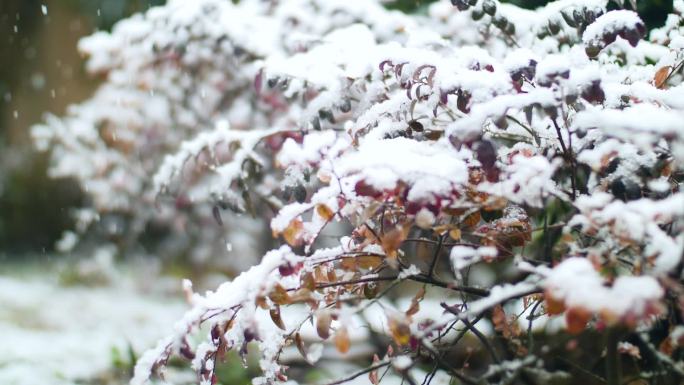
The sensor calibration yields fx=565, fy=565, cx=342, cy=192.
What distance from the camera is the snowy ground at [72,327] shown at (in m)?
3.16

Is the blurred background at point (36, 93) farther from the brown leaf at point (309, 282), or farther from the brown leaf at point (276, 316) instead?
the brown leaf at point (309, 282)

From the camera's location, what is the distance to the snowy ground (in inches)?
124

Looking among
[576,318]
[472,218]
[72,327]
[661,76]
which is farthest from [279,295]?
[72,327]

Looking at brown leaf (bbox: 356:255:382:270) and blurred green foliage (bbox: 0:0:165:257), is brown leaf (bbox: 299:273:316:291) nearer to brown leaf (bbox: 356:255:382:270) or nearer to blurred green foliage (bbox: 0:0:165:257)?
brown leaf (bbox: 356:255:382:270)

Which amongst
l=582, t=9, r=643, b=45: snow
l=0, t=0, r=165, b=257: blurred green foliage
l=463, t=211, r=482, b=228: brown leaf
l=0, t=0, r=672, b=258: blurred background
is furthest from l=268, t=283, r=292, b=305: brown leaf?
l=0, t=0, r=672, b=258: blurred background

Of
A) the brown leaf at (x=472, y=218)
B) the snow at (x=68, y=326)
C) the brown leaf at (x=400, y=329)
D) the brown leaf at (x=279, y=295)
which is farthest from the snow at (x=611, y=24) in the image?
the snow at (x=68, y=326)

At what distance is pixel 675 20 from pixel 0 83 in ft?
30.8

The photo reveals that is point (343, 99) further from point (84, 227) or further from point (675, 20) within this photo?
point (84, 227)

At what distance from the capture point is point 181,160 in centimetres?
217

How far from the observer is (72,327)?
15.4 ft

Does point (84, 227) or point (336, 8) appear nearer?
point (336, 8)

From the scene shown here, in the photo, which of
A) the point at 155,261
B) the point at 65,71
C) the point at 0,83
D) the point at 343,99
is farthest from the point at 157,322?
the point at 0,83

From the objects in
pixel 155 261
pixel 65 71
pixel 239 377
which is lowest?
pixel 239 377

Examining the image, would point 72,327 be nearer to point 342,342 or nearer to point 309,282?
point 309,282
